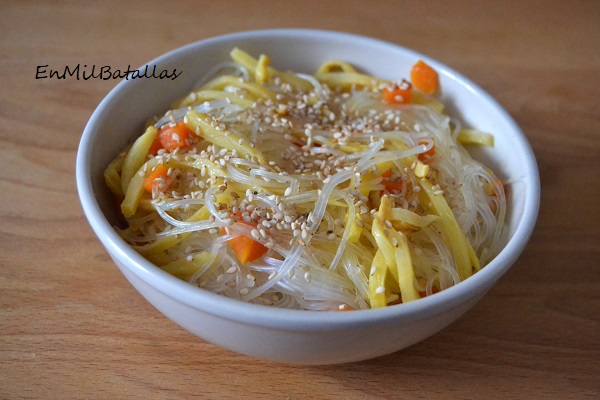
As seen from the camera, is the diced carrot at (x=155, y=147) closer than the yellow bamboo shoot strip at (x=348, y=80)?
Yes

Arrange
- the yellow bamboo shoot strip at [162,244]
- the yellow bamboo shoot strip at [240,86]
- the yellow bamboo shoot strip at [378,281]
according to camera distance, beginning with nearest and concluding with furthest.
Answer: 1. the yellow bamboo shoot strip at [378,281]
2. the yellow bamboo shoot strip at [162,244]
3. the yellow bamboo shoot strip at [240,86]

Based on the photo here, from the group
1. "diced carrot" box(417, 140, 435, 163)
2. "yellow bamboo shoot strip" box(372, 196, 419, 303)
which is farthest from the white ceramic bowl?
"diced carrot" box(417, 140, 435, 163)

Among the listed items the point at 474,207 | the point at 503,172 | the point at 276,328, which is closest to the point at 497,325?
the point at 474,207

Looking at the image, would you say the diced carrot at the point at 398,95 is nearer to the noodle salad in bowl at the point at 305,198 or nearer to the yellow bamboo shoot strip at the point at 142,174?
the noodle salad in bowl at the point at 305,198

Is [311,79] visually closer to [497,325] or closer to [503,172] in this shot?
[503,172]

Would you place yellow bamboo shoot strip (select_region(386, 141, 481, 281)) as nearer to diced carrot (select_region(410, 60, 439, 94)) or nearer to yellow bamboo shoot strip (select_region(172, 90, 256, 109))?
diced carrot (select_region(410, 60, 439, 94))

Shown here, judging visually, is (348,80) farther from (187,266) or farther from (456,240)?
(187,266)

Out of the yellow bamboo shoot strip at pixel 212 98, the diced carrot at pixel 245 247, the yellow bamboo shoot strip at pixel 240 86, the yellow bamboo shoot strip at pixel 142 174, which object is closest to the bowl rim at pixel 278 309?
the yellow bamboo shoot strip at pixel 142 174
